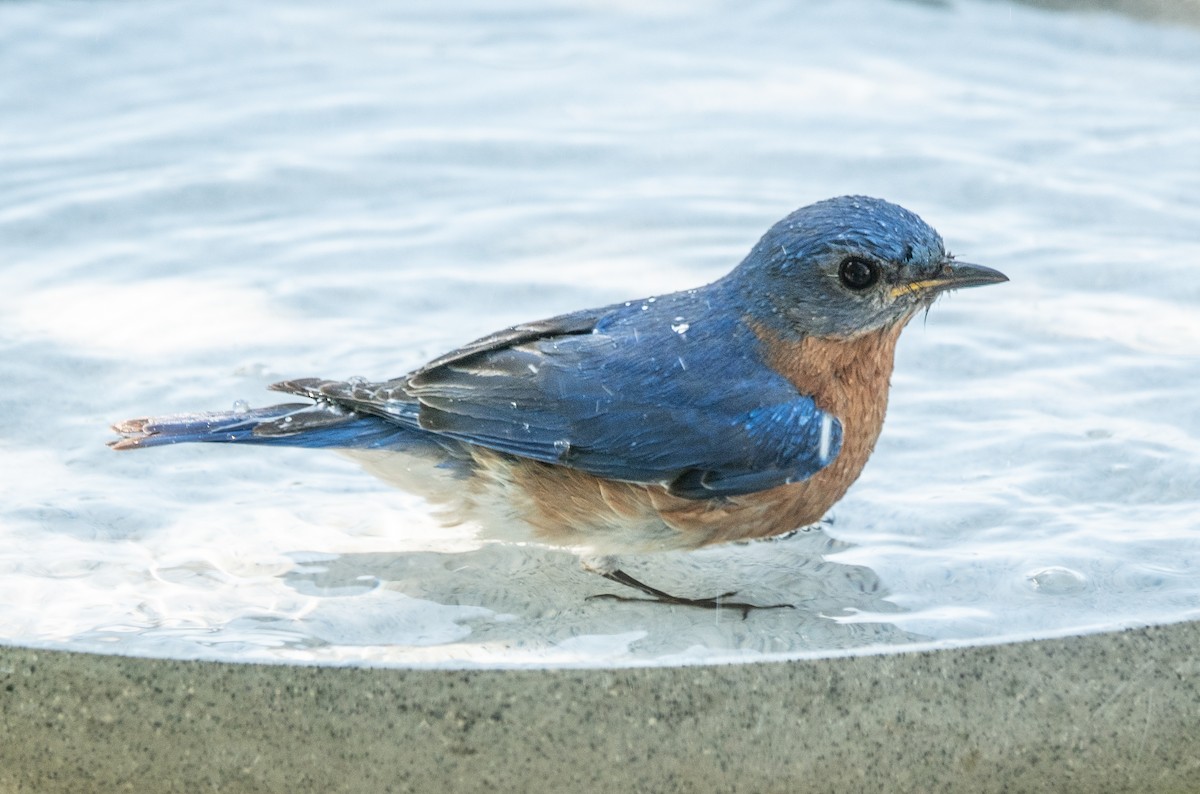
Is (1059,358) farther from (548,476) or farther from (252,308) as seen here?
(252,308)

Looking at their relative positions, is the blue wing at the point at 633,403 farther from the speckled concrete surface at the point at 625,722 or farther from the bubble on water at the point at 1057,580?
the speckled concrete surface at the point at 625,722

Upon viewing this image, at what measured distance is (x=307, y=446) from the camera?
4.48 m

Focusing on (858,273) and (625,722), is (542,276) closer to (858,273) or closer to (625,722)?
(858,273)

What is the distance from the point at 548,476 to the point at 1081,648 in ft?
4.91

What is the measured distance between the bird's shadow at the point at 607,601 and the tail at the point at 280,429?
32 cm

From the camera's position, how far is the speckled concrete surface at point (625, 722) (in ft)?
11.6

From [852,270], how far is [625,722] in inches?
57.2

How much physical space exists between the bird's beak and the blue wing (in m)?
0.41

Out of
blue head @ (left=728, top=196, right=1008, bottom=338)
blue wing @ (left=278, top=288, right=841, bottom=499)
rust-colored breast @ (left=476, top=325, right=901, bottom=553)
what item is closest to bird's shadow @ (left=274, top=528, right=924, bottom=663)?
rust-colored breast @ (left=476, top=325, right=901, bottom=553)

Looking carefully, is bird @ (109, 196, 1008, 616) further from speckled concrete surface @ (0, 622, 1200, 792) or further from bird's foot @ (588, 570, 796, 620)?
speckled concrete surface @ (0, 622, 1200, 792)

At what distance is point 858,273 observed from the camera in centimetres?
433

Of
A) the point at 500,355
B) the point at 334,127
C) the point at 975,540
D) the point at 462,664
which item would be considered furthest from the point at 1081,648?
the point at 334,127

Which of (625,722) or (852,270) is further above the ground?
(852,270)

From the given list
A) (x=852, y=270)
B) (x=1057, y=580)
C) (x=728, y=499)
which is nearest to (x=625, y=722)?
(x=728, y=499)
